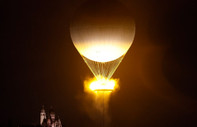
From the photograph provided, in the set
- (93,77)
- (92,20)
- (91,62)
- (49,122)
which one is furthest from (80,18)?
(49,122)

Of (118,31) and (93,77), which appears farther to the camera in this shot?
(93,77)

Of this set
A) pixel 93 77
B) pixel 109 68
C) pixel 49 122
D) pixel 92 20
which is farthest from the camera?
pixel 49 122

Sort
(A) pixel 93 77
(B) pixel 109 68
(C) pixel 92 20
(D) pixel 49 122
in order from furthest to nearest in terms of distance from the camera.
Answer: (D) pixel 49 122, (A) pixel 93 77, (B) pixel 109 68, (C) pixel 92 20

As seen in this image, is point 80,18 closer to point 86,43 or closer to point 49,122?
point 86,43

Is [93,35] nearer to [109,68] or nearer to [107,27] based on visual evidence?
[107,27]

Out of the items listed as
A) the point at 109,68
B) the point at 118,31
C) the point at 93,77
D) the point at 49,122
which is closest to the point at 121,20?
the point at 118,31

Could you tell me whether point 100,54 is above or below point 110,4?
below
